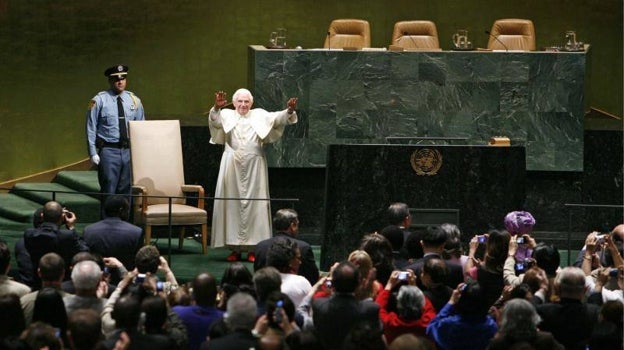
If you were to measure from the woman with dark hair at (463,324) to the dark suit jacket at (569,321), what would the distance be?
30cm

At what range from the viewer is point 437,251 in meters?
7.79

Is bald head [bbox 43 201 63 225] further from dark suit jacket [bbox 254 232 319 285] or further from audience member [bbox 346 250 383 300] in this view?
audience member [bbox 346 250 383 300]

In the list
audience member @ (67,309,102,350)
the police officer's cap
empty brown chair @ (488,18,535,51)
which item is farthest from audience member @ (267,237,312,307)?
empty brown chair @ (488,18,535,51)

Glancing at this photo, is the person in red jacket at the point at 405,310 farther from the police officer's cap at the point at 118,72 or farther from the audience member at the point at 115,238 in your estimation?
the police officer's cap at the point at 118,72

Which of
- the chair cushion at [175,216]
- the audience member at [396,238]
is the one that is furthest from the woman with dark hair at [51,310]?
the chair cushion at [175,216]

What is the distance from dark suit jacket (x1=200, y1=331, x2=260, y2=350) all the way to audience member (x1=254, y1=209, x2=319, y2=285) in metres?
1.60

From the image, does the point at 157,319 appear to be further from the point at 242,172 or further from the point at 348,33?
the point at 348,33

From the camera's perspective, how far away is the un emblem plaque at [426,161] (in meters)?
10.6

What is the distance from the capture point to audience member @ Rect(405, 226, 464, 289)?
768cm

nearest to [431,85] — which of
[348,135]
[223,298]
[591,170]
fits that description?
[348,135]

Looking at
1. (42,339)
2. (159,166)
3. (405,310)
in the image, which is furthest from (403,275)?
(159,166)

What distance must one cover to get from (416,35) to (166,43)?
2.76m

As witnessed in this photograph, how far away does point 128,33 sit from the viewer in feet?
47.3

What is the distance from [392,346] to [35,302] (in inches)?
73.2
